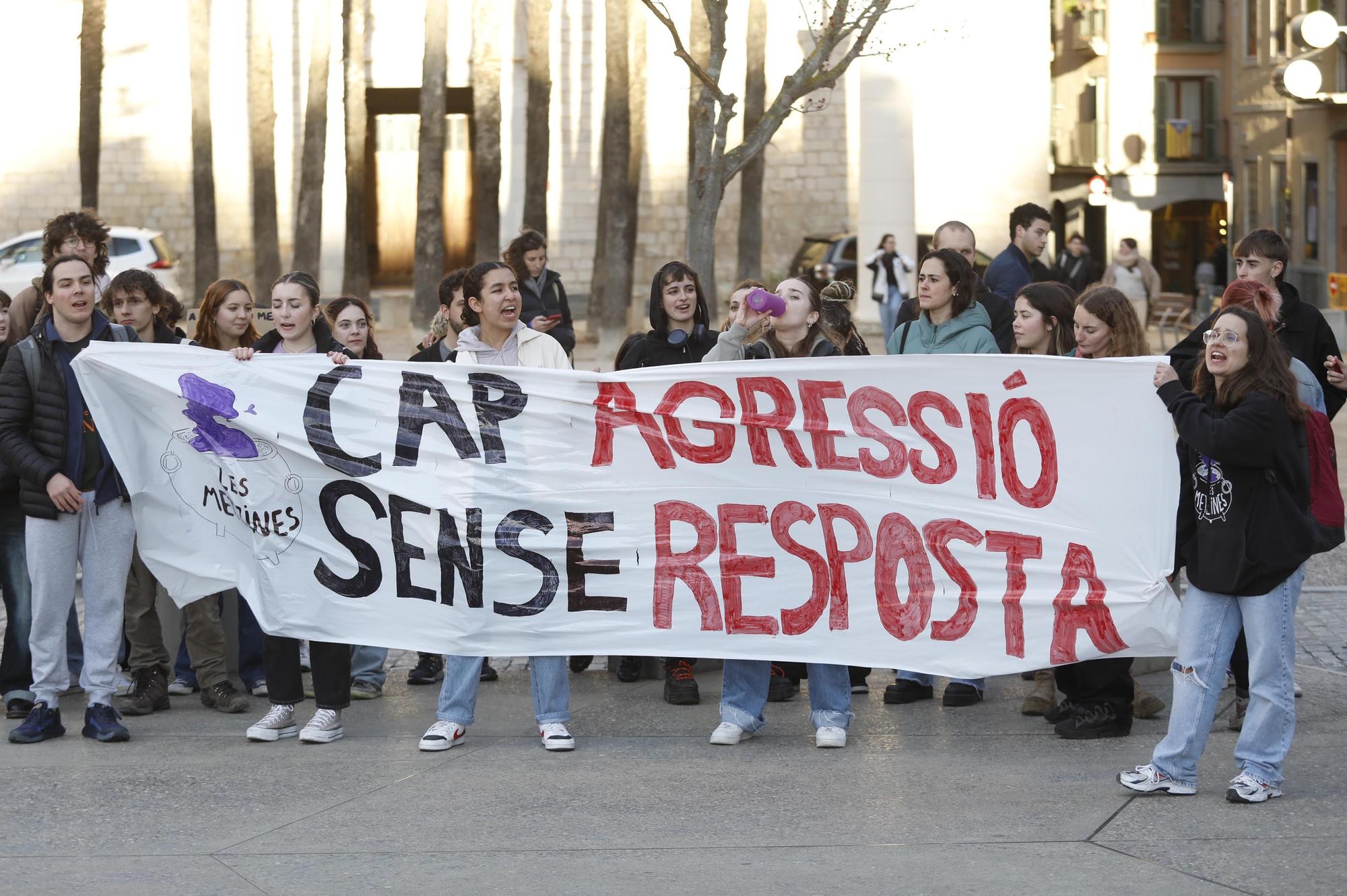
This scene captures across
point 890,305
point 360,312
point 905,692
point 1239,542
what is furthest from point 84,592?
point 890,305

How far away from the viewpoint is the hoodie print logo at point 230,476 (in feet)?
23.9

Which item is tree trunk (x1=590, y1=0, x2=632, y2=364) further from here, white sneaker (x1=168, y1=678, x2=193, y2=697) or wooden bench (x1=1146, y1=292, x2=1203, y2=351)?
white sneaker (x1=168, y1=678, x2=193, y2=697)

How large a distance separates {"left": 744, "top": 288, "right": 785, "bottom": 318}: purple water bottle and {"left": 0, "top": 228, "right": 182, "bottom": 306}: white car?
22.6 metres

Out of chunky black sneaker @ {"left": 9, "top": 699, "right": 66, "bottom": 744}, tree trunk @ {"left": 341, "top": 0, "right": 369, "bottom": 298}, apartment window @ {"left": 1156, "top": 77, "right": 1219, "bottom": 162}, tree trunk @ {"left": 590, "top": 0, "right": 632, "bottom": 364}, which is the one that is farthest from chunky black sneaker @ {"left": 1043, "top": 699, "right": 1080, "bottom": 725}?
apartment window @ {"left": 1156, "top": 77, "right": 1219, "bottom": 162}

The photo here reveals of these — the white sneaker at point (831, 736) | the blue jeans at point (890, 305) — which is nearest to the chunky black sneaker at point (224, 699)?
the white sneaker at point (831, 736)

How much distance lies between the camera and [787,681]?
7.79 metres

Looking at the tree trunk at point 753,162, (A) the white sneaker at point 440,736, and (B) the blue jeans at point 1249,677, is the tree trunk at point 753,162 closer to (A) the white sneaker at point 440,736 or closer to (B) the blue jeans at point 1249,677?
(A) the white sneaker at point 440,736

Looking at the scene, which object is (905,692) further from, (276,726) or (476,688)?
(276,726)

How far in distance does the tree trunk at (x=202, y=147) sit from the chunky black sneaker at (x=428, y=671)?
2488 cm

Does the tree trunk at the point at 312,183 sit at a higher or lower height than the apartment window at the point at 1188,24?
lower

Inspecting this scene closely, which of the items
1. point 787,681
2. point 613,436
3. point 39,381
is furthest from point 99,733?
point 787,681

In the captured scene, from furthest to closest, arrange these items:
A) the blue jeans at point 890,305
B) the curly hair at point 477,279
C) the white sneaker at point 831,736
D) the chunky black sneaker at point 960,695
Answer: the blue jeans at point 890,305, the chunky black sneaker at point 960,695, the curly hair at point 477,279, the white sneaker at point 831,736

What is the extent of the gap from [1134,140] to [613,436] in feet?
138

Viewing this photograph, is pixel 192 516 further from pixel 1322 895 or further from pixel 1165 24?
pixel 1165 24
